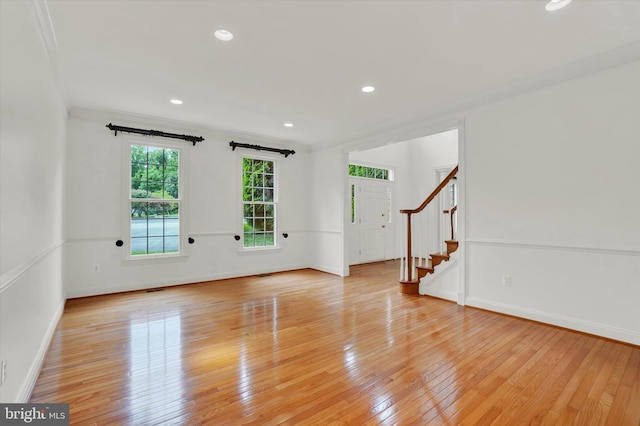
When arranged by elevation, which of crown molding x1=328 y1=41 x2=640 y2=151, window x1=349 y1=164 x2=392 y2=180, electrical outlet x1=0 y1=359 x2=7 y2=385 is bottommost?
electrical outlet x1=0 y1=359 x2=7 y2=385

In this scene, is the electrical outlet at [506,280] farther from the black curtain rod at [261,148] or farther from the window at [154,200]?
the window at [154,200]

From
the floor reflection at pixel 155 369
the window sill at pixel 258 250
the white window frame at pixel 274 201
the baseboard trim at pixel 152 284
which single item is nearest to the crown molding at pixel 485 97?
the white window frame at pixel 274 201

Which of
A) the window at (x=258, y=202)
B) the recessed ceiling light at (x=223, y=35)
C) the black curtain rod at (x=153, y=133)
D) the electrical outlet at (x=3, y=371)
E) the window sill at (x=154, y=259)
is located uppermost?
the recessed ceiling light at (x=223, y=35)

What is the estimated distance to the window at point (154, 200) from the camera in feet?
15.6

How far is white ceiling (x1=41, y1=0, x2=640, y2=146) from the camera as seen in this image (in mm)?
2211

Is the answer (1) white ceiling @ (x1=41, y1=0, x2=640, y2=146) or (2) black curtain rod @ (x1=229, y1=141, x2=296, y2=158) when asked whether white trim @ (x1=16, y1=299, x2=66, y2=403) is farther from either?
(2) black curtain rod @ (x1=229, y1=141, x2=296, y2=158)

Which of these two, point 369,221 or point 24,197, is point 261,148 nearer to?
point 369,221

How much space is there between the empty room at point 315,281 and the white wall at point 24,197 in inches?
1.1

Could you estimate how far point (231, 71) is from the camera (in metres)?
3.13

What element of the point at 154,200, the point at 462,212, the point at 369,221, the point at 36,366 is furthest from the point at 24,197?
the point at 369,221

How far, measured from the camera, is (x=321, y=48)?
2.70 meters

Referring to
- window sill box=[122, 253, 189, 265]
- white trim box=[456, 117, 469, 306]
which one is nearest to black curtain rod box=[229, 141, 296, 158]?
window sill box=[122, 253, 189, 265]

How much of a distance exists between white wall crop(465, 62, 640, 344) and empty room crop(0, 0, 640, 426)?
0.02 m

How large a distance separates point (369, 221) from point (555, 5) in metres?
5.70
